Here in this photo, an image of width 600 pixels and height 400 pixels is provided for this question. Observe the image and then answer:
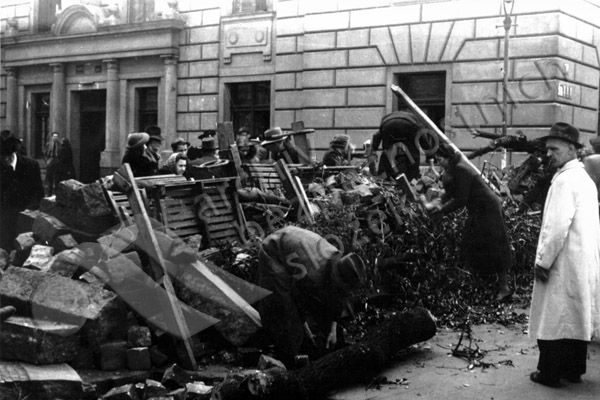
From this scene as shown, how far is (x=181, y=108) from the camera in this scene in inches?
816

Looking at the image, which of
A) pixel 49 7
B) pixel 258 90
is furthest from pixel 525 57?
pixel 49 7

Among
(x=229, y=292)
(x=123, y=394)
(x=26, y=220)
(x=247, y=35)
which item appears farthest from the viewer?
(x=247, y=35)

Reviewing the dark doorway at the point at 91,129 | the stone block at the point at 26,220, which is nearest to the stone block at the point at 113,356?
the stone block at the point at 26,220

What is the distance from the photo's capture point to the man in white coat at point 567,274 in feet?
19.1

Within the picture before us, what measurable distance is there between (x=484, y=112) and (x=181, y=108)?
335 inches

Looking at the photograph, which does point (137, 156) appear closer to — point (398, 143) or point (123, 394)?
point (398, 143)

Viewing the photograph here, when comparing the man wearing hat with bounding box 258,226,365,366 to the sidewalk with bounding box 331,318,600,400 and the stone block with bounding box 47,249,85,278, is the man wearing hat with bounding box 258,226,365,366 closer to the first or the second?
the sidewalk with bounding box 331,318,600,400

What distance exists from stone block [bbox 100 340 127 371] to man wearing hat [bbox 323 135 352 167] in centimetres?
649

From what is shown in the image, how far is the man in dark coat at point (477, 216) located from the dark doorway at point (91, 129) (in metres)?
15.7

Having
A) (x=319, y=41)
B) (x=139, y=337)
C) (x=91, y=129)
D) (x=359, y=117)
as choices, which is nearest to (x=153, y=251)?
(x=139, y=337)

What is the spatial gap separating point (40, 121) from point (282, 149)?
44.2 feet

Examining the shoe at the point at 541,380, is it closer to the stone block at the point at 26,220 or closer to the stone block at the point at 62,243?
the stone block at the point at 62,243

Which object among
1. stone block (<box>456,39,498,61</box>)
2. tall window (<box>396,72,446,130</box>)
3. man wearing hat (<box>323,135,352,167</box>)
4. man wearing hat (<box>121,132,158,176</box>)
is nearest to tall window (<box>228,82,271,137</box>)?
tall window (<box>396,72,446,130</box>)

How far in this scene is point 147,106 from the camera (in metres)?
21.7
